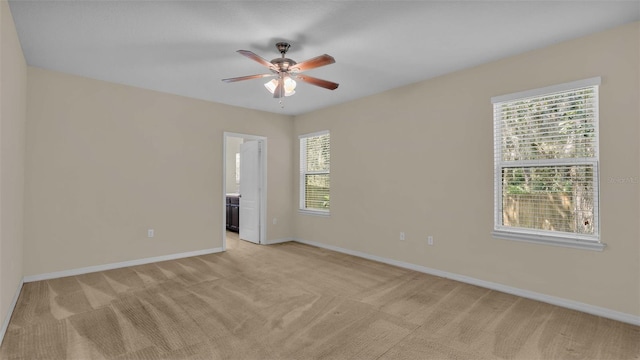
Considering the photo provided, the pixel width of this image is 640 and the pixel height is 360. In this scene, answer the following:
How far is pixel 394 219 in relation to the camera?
4531 millimetres

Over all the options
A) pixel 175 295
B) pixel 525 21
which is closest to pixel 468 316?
pixel 525 21

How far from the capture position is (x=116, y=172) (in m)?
4.30

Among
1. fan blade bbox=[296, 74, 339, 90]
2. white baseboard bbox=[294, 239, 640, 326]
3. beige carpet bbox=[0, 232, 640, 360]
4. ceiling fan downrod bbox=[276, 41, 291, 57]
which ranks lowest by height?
beige carpet bbox=[0, 232, 640, 360]

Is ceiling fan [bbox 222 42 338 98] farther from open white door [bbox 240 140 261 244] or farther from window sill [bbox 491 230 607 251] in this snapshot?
open white door [bbox 240 140 261 244]

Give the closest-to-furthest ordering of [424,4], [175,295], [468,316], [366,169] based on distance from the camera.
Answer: [424,4] → [468,316] → [175,295] → [366,169]

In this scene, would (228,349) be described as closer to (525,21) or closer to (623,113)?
(525,21)

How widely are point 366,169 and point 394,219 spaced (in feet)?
2.99

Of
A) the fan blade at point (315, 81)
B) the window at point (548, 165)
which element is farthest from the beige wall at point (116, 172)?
the window at point (548, 165)

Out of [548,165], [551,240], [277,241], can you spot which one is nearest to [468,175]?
[548,165]

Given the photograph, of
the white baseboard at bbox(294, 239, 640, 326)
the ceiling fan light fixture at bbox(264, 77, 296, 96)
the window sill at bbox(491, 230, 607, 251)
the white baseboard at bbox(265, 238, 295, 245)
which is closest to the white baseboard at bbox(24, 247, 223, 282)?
the white baseboard at bbox(265, 238, 295, 245)

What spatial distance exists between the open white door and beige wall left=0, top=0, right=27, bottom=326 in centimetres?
326

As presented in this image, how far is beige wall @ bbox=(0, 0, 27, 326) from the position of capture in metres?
2.36

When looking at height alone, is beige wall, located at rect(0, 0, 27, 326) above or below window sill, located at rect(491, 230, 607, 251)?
above

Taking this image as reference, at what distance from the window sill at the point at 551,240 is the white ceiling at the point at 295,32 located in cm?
190
